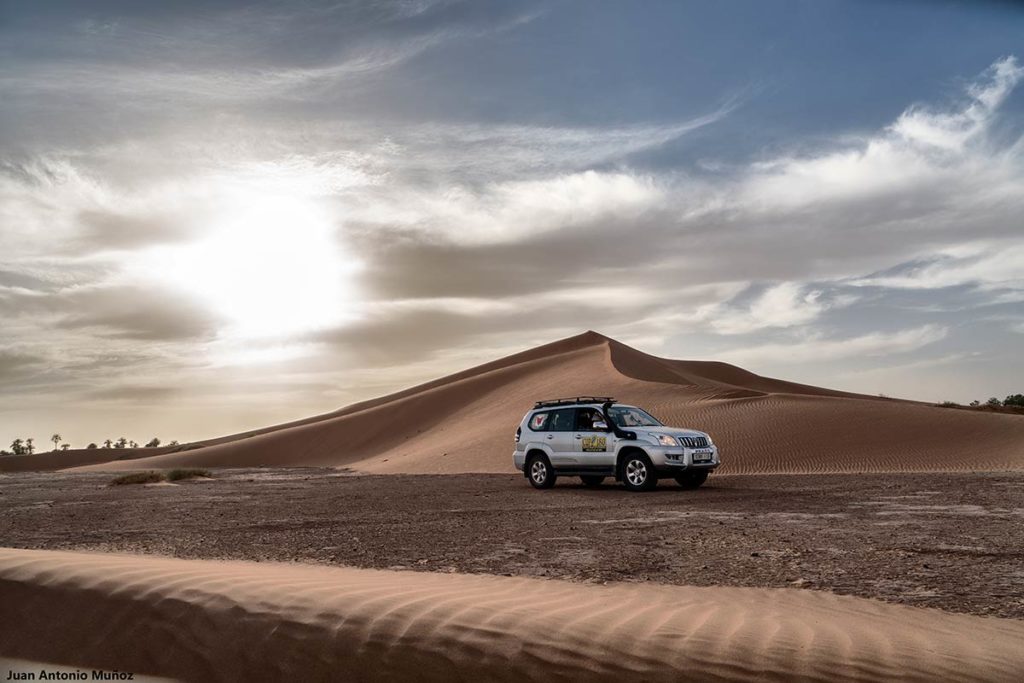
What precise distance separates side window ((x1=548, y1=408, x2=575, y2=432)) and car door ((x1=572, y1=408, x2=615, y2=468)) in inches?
7.6

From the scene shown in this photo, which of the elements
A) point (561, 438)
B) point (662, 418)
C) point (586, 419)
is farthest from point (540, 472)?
point (662, 418)

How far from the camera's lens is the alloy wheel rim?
20062 mm

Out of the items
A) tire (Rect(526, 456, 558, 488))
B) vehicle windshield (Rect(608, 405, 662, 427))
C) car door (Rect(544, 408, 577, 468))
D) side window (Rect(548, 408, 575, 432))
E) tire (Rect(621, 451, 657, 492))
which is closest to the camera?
tire (Rect(621, 451, 657, 492))

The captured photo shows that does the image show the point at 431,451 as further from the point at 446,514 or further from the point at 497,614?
the point at 497,614

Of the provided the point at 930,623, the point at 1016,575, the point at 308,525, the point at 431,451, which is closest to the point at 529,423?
the point at 308,525

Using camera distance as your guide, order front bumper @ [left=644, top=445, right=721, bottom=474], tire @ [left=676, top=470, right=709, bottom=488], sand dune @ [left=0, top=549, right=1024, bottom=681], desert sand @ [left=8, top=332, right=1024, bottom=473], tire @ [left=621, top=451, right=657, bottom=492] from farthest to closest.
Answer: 1. desert sand @ [left=8, top=332, right=1024, bottom=473]
2. tire @ [left=676, top=470, right=709, bottom=488]
3. tire @ [left=621, top=451, right=657, bottom=492]
4. front bumper @ [left=644, top=445, right=721, bottom=474]
5. sand dune @ [left=0, top=549, right=1024, bottom=681]

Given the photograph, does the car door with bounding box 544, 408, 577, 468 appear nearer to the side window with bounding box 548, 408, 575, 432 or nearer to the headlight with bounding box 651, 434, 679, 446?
the side window with bounding box 548, 408, 575, 432

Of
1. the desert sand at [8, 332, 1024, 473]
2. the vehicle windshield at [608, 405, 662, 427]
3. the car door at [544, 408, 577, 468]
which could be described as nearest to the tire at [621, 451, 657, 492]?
the vehicle windshield at [608, 405, 662, 427]

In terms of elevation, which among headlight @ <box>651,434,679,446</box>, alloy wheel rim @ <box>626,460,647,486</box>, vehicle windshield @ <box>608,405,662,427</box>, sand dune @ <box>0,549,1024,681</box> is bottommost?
sand dune @ <box>0,549,1024,681</box>

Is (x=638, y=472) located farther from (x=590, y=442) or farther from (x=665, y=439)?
(x=590, y=442)

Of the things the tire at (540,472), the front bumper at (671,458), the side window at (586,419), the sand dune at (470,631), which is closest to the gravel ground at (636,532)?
the tire at (540,472)

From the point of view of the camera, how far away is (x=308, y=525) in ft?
Result: 50.3

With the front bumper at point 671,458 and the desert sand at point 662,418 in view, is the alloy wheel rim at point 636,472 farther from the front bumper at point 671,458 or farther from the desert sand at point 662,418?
the desert sand at point 662,418

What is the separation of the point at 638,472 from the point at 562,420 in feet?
7.83
